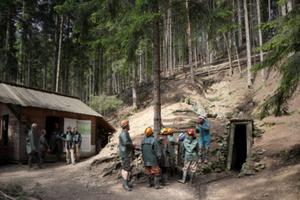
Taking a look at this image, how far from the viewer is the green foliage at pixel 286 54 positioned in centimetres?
736

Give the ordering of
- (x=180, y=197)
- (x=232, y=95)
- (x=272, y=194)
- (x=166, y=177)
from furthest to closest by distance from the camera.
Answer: (x=232, y=95) → (x=166, y=177) → (x=180, y=197) → (x=272, y=194)

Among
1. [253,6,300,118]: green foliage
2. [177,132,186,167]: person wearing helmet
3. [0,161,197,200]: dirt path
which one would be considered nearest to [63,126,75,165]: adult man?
[0,161,197,200]: dirt path

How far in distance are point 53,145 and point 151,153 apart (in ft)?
29.4

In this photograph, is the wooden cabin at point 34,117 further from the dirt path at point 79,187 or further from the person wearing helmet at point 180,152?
the person wearing helmet at point 180,152

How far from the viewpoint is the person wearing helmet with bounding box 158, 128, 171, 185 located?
10274 mm

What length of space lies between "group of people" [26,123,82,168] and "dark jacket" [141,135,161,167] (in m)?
6.17

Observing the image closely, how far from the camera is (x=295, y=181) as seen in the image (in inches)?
343

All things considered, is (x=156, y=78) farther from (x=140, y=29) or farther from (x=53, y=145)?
(x=53, y=145)

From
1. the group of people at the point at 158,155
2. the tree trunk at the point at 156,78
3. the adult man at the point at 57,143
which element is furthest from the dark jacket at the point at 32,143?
the group of people at the point at 158,155

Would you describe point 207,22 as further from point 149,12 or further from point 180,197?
point 180,197

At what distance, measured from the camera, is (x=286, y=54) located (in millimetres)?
8148

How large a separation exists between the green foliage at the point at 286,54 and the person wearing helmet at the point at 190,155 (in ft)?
8.32

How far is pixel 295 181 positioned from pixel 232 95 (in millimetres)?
15067

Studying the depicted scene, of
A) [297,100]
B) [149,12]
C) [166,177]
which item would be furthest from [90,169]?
[297,100]
